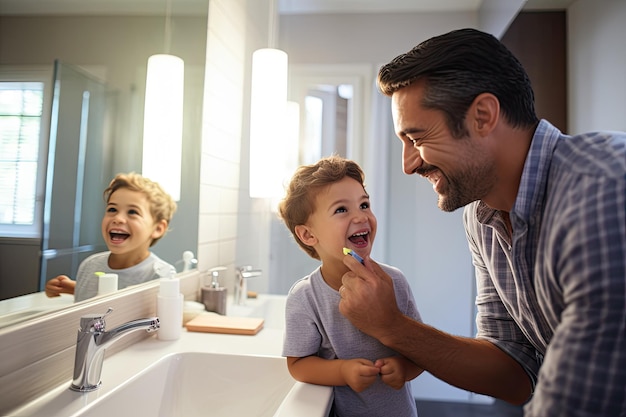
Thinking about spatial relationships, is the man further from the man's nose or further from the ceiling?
the ceiling

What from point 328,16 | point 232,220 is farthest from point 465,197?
point 328,16

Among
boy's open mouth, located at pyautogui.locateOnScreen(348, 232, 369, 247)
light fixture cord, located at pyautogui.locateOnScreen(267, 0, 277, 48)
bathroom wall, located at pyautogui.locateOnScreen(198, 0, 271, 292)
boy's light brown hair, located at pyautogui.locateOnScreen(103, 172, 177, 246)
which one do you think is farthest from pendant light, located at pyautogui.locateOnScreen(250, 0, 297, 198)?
boy's open mouth, located at pyautogui.locateOnScreen(348, 232, 369, 247)

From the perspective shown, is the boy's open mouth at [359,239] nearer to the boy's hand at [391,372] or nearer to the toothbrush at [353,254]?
the toothbrush at [353,254]

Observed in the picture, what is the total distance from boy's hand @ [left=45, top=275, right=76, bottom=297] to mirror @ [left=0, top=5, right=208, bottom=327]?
2 centimetres

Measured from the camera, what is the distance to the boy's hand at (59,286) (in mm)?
903

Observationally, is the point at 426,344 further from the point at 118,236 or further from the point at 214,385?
the point at 118,236

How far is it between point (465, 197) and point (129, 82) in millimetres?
899

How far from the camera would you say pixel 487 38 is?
779 mm

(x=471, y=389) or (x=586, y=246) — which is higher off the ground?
(x=586, y=246)

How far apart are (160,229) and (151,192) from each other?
4.7 inches

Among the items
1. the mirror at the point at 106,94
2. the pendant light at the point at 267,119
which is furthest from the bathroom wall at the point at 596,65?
the mirror at the point at 106,94

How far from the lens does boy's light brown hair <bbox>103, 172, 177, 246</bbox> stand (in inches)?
45.9

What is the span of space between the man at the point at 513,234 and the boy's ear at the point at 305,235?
185mm

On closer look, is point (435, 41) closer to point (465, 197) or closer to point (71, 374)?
point (465, 197)
